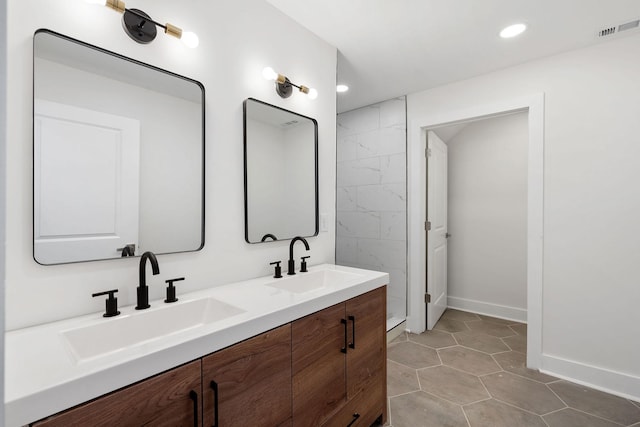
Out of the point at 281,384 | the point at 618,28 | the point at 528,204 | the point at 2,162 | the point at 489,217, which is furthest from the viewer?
the point at 489,217

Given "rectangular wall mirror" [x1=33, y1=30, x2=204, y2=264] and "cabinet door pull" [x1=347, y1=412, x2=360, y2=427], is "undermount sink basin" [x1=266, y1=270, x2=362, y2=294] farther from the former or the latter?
"cabinet door pull" [x1=347, y1=412, x2=360, y2=427]

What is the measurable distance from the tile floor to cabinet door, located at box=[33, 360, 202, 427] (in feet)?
4.70

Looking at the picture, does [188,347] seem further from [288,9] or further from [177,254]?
[288,9]

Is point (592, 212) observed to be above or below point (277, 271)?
above

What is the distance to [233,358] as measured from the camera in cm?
100

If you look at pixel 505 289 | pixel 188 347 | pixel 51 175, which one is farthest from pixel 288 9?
pixel 505 289

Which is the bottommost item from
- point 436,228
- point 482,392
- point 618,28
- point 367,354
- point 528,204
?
point 482,392

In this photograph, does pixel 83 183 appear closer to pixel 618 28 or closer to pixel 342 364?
pixel 342 364

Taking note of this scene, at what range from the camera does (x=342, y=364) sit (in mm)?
1465

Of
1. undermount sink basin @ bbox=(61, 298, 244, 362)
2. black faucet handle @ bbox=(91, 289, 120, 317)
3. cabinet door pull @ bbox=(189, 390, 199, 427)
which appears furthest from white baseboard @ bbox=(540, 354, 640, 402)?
black faucet handle @ bbox=(91, 289, 120, 317)

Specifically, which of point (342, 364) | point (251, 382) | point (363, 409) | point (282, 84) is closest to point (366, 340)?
point (342, 364)

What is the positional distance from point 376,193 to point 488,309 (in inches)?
79.0

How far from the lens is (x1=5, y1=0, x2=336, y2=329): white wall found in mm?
994

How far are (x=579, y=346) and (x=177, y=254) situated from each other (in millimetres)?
2862
